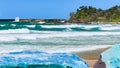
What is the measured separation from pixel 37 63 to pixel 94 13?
8100cm

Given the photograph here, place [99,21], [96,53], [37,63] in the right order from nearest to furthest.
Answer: [37,63], [96,53], [99,21]

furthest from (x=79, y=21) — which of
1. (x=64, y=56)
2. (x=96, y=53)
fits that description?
(x=64, y=56)

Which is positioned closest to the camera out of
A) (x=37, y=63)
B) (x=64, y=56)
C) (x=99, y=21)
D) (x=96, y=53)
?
(x=37, y=63)

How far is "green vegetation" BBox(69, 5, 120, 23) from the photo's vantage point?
278ft

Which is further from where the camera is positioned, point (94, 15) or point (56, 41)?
point (94, 15)

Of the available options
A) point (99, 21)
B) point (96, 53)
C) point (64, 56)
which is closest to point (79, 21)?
point (99, 21)

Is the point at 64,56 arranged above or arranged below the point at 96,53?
above

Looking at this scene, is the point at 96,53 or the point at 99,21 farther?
the point at 99,21

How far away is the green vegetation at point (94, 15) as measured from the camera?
84.8m

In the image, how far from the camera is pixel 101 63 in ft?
22.8

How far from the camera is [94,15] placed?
8600 centimetres

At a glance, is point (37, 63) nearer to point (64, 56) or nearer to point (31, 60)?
point (31, 60)

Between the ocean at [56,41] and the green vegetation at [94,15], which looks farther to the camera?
the green vegetation at [94,15]

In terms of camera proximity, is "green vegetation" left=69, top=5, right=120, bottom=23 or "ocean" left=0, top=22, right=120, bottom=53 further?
"green vegetation" left=69, top=5, right=120, bottom=23
